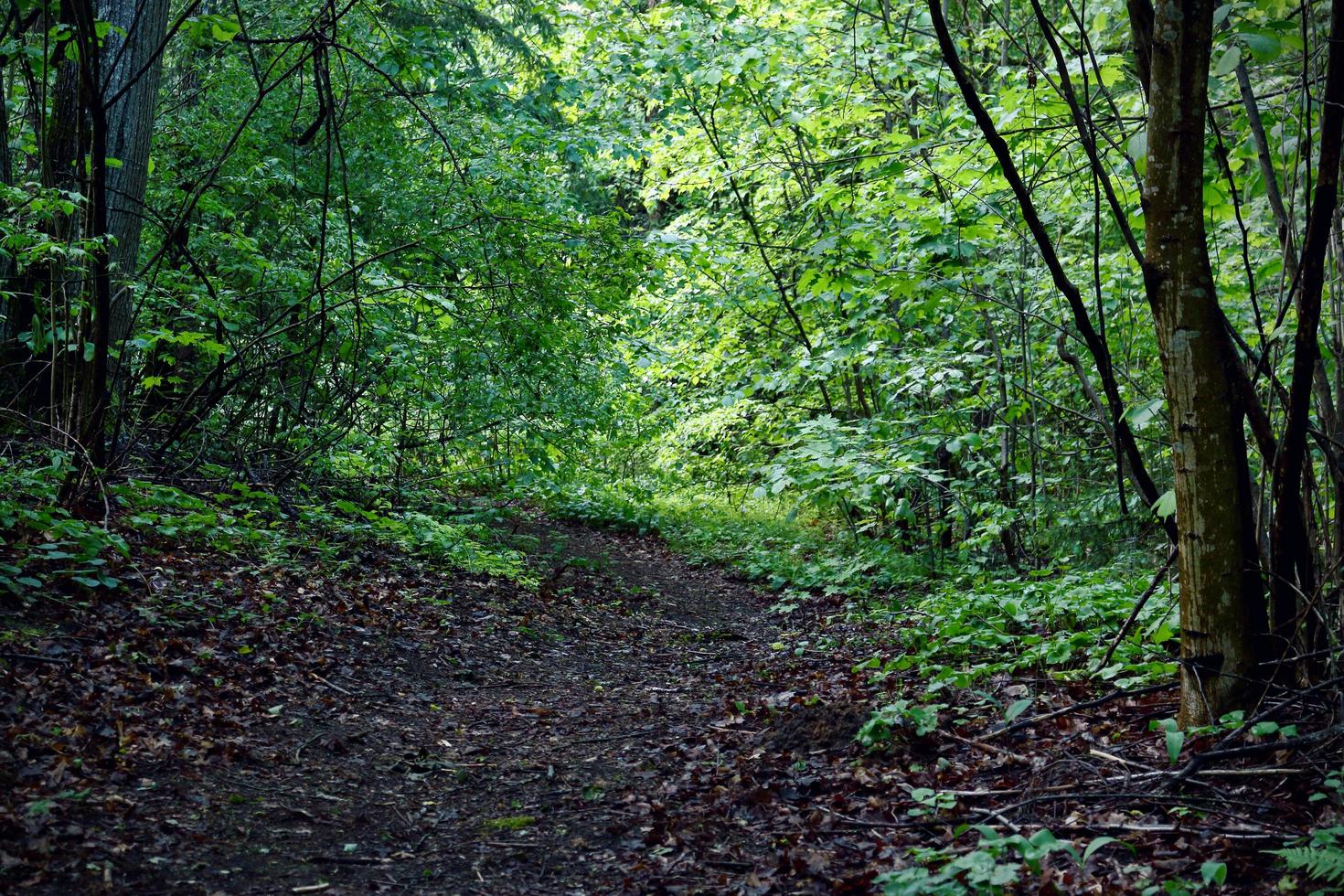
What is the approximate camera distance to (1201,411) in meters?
3.20

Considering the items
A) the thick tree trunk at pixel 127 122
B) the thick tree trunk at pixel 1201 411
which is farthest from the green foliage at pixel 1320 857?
the thick tree trunk at pixel 127 122

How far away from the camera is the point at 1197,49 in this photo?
3145mm

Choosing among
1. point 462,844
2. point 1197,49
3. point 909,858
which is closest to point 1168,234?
point 1197,49

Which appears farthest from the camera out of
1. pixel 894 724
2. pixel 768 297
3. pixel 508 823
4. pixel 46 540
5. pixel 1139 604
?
pixel 768 297

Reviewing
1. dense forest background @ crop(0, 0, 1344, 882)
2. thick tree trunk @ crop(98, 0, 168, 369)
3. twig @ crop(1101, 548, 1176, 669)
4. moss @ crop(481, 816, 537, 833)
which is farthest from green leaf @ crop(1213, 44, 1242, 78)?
thick tree trunk @ crop(98, 0, 168, 369)

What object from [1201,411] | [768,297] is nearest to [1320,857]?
[1201,411]

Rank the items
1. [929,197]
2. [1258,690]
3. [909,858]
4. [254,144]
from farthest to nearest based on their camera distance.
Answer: [254,144], [929,197], [1258,690], [909,858]

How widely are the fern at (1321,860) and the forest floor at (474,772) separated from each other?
0.20 meters

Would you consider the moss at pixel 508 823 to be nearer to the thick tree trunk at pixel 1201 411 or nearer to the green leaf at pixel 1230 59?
the thick tree trunk at pixel 1201 411

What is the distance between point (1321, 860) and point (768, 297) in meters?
9.71

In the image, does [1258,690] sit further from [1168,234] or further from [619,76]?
[619,76]

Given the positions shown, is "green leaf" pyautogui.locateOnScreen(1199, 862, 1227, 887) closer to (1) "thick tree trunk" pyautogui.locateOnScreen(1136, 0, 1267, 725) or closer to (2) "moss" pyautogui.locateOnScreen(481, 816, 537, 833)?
(1) "thick tree trunk" pyautogui.locateOnScreen(1136, 0, 1267, 725)

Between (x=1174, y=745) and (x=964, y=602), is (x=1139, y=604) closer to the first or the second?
(x=1174, y=745)

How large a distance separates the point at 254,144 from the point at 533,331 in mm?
3056
